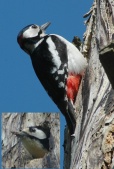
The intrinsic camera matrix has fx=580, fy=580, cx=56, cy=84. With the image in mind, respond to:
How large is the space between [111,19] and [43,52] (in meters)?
0.85

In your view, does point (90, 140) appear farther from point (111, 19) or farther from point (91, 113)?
point (111, 19)

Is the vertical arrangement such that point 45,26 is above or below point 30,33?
above

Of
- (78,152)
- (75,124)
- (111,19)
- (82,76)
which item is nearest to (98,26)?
(111,19)

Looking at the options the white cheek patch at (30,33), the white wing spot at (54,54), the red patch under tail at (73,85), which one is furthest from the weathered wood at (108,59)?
the white cheek patch at (30,33)

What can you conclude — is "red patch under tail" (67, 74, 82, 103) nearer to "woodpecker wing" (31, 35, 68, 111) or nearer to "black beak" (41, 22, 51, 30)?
"woodpecker wing" (31, 35, 68, 111)

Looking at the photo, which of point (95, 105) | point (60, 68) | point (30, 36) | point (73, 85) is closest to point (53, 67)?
point (60, 68)

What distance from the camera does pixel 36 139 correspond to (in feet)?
20.1

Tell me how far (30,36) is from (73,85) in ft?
3.70

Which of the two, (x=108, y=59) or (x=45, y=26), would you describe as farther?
(x=45, y=26)

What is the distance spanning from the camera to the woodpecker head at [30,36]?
5766 millimetres

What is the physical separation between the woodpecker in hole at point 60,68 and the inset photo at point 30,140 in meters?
0.60

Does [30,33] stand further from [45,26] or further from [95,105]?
[95,105]

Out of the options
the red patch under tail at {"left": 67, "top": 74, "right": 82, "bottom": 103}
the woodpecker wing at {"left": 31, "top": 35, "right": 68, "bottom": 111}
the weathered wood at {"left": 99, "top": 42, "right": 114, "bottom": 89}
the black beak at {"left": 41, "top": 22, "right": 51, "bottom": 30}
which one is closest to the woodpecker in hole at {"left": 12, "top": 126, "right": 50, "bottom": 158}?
the woodpecker wing at {"left": 31, "top": 35, "right": 68, "bottom": 111}

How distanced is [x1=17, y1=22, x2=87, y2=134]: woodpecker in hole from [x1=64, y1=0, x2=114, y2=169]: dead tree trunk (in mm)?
110
